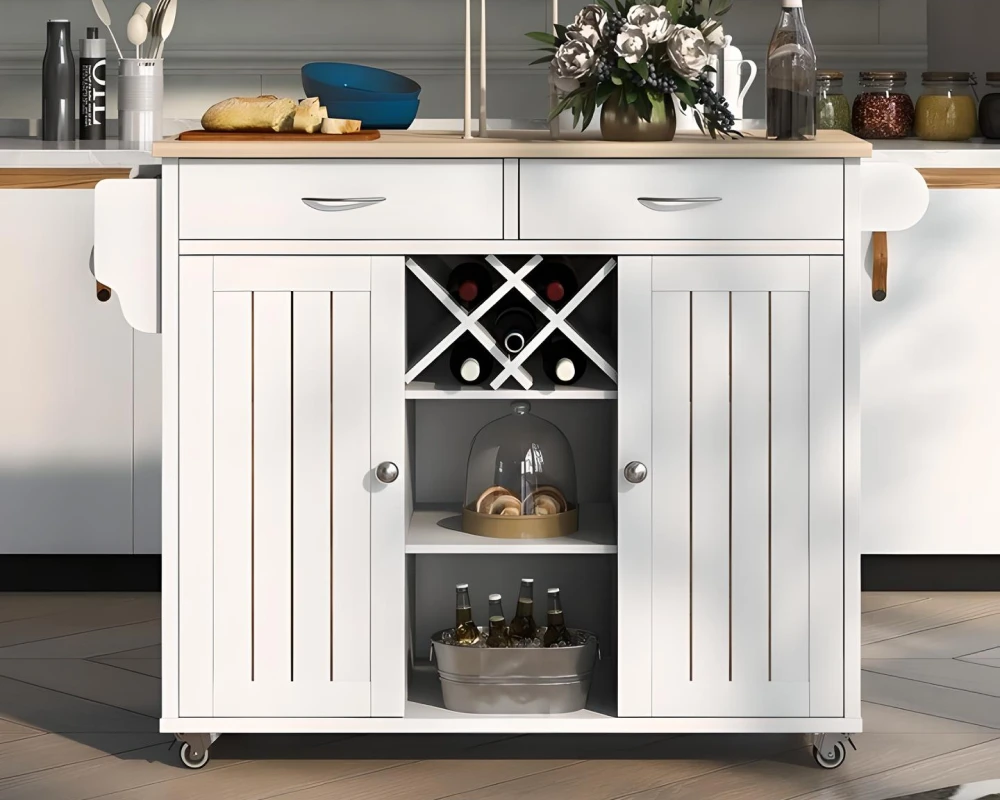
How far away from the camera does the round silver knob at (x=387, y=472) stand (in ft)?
6.51

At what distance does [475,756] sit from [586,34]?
1.15 meters

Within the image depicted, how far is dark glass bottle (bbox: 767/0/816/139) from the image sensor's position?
2.00 metres

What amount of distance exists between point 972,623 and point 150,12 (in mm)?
2386

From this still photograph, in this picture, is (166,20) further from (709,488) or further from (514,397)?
(709,488)

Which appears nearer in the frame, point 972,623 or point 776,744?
point 776,744

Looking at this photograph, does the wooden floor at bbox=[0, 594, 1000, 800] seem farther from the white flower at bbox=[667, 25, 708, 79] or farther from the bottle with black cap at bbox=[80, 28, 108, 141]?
the bottle with black cap at bbox=[80, 28, 108, 141]

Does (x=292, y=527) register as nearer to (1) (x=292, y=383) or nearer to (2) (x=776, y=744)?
(1) (x=292, y=383)

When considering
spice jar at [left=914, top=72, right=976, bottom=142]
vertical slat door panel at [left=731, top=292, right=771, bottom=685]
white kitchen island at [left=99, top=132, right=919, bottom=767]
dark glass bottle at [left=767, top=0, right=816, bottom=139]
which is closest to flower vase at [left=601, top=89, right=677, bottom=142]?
white kitchen island at [left=99, top=132, right=919, bottom=767]

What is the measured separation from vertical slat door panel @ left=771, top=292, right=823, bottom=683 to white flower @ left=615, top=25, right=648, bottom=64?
410 millimetres

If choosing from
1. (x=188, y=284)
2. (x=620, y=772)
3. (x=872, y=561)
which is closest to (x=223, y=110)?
(x=188, y=284)

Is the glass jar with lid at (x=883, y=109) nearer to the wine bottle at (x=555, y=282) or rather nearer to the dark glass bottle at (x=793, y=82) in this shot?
the dark glass bottle at (x=793, y=82)

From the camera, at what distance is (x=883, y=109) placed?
3.21 m

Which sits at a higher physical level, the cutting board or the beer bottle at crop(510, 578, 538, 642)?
the cutting board

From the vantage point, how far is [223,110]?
6.58ft
